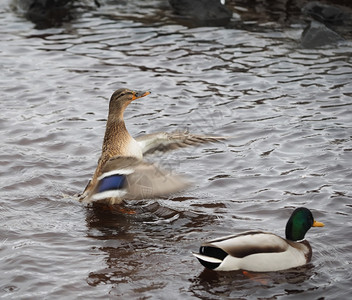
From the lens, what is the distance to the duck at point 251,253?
6648mm

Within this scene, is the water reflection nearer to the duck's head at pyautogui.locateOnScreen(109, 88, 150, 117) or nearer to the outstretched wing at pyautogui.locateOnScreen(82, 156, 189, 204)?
the outstretched wing at pyautogui.locateOnScreen(82, 156, 189, 204)

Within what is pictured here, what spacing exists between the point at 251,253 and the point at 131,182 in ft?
5.09

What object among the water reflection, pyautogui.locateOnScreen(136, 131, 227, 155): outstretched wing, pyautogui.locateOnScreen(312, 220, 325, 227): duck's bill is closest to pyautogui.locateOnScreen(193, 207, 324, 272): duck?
pyautogui.locateOnScreen(312, 220, 325, 227): duck's bill

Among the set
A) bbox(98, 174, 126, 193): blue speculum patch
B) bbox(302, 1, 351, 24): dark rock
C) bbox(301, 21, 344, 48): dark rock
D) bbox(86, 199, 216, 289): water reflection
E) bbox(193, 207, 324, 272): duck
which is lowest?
bbox(86, 199, 216, 289): water reflection

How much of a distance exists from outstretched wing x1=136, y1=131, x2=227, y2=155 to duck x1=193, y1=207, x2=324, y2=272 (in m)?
1.81

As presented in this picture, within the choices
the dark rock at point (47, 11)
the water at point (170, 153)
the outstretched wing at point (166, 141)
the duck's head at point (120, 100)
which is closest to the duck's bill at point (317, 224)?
the water at point (170, 153)

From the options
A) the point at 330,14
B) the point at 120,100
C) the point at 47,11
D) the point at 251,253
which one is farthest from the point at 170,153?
the point at 47,11

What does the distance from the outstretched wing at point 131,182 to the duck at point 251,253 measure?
1020 mm

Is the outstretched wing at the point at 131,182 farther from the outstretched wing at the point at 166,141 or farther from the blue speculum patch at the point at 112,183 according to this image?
the outstretched wing at the point at 166,141

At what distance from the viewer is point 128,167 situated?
7809 mm

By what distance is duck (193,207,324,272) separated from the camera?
6.65m

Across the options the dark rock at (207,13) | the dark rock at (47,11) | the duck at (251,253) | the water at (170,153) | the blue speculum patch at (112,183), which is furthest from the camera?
the dark rock at (47,11)

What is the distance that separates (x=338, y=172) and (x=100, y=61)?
5.20m

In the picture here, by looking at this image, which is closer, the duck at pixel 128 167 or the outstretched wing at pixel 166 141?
the duck at pixel 128 167
